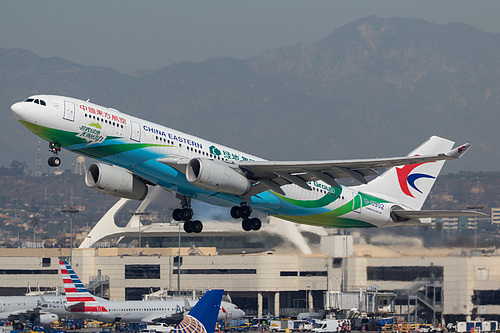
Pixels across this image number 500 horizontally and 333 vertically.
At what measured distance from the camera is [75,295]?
71.4m

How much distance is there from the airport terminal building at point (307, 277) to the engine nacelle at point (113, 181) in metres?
24.9

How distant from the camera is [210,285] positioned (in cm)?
9475

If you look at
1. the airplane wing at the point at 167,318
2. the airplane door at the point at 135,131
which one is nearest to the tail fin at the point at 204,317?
the airplane door at the point at 135,131

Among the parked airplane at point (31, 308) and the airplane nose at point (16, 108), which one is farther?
the parked airplane at point (31, 308)

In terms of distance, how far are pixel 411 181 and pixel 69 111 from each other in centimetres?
2259

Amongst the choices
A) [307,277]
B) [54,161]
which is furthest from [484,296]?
[54,161]

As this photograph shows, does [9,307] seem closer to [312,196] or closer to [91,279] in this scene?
[91,279]

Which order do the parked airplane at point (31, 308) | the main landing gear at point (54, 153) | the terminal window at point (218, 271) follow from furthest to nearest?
1. the terminal window at point (218, 271)
2. the parked airplane at point (31, 308)
3. the main landing gear at point (54, 153)

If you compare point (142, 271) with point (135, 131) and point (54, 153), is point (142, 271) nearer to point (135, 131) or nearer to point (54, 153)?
point (54, 153)

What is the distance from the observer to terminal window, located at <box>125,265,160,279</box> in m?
99.2

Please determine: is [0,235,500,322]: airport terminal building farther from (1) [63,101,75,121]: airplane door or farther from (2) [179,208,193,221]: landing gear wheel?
(1) [63,101,75,121]: airplane door

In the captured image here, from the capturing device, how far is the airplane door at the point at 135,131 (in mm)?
42094

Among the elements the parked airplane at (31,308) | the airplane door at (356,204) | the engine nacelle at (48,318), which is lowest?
the engine nacelle at (48,318)

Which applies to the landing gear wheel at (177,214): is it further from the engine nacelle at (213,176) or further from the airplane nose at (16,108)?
the airplane nose at (16,108)
